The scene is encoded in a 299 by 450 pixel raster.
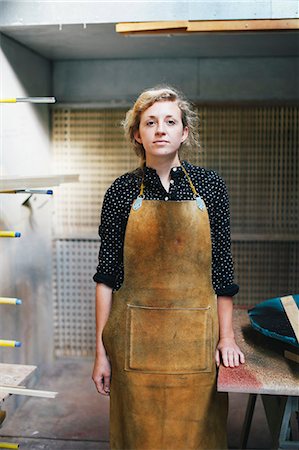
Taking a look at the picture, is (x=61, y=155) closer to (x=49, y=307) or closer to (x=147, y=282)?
(x=49, y=307)

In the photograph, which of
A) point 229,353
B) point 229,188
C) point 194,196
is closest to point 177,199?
point 194,196

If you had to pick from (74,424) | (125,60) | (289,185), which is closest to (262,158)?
(289,185)

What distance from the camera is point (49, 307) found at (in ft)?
14.3

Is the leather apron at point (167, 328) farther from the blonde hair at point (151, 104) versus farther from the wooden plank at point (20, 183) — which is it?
the wooden plank at point (20, 183)

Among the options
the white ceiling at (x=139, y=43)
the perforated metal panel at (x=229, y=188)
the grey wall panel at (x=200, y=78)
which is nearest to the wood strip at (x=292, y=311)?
the white ceiling at (x=139, y=43)

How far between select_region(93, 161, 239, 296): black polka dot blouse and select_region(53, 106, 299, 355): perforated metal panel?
6.95 feet

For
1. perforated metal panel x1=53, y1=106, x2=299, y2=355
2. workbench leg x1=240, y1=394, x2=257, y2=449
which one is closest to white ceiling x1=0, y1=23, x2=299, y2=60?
perforated metal panel x1=53, y1=106, x2=299, y2=355

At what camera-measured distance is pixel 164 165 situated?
2186 mm

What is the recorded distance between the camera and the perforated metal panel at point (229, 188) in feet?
13.9

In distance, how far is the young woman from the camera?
2139 millimetres

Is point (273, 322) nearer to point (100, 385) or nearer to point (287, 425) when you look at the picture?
point (287, 425)

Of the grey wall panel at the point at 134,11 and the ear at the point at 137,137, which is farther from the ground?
the grey wall panel at the point at 134,11

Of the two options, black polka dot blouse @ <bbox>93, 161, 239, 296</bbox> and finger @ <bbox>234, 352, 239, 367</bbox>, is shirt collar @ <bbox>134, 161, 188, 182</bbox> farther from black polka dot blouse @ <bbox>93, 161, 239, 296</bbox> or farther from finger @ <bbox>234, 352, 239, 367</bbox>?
finger @ <bbox>234, 352, 239, 367</bbox>

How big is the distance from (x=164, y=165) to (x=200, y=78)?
2.23 m
